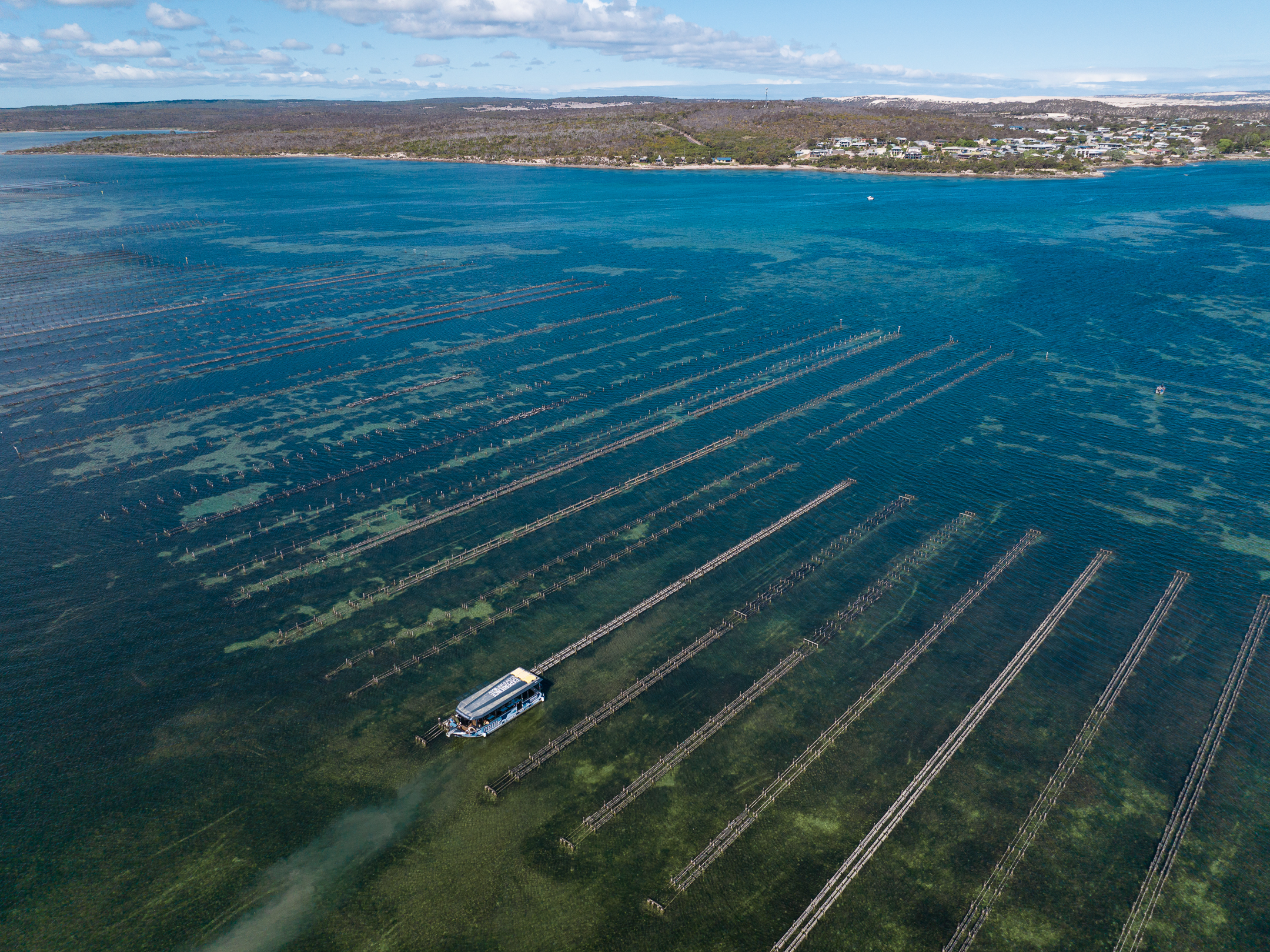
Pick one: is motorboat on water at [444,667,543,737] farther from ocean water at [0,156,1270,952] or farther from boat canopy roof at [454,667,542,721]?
ocean water at [0,156,1270,952]

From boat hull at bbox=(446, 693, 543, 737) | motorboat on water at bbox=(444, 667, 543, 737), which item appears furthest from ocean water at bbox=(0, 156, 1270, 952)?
motorboat on water at bbox=(444, 667, 543, 737)

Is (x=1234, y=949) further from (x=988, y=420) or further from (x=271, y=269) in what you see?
(x=271, y=269)

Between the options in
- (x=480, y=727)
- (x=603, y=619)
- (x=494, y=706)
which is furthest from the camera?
(x=603, y=619)

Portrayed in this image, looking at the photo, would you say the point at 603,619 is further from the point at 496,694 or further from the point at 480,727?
the point at 480,727

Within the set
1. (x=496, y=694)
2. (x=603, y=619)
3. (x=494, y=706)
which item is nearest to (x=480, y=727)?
(x=494, y=706)

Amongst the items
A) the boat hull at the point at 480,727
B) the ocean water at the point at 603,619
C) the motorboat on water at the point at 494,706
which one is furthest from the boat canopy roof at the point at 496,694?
the ocean water at the point at 603,619

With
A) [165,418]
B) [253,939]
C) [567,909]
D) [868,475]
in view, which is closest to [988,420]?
[868,475]

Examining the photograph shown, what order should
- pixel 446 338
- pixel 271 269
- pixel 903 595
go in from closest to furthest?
pixel 903 595
pixel 446 338
pixel 271 269
